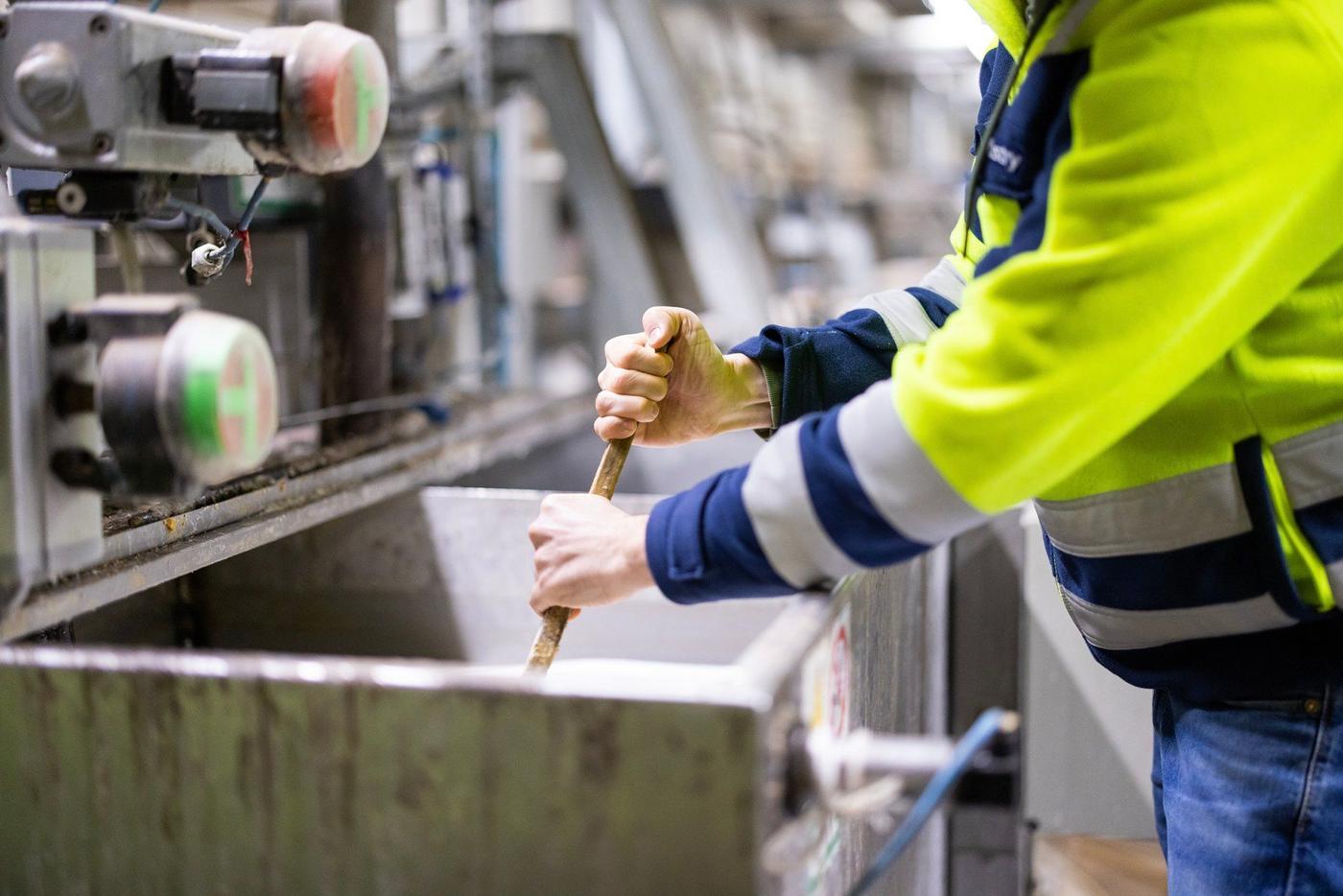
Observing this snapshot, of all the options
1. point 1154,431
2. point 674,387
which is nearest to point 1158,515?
point 1154,431

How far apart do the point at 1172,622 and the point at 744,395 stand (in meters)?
0.45

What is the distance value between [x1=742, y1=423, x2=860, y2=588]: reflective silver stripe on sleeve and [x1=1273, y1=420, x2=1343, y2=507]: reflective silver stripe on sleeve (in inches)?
12.8

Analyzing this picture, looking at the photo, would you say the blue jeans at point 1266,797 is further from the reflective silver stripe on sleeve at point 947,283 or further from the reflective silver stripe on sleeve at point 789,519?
the reflective silver stripe on sleeve at point 947,283

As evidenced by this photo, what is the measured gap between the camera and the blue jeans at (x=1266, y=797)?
0.94m

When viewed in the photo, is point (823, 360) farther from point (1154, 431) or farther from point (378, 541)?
point (378, 541)

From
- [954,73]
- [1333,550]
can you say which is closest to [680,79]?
[1333,550]

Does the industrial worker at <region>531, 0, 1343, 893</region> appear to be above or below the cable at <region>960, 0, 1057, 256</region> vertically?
below

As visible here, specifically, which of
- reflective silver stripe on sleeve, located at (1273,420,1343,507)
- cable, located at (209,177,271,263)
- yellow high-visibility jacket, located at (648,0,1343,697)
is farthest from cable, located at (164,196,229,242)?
reflective silver stripe on sleeve, located at (1273,420,1343,507)

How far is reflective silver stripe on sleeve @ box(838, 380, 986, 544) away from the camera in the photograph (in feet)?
2.72

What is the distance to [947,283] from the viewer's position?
1278 millimetres

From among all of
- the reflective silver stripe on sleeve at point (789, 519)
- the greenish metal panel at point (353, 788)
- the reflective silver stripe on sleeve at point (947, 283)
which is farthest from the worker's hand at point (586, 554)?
the reflective silver stripe on sleeve at point (947, 283)

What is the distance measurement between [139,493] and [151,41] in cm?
31

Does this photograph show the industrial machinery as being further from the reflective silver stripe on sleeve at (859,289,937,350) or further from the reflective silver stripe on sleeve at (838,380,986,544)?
the reflective silver stripe on sleeve at (859,289,937,350)

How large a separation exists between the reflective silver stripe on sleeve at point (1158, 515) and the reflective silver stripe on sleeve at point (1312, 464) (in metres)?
0.04
